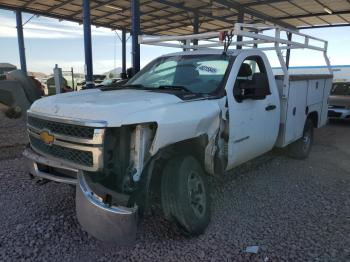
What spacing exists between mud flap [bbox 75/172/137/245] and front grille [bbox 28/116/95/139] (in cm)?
46

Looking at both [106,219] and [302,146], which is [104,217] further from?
[302,146]

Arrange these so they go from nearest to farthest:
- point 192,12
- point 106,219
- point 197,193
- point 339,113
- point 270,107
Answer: point 106,219
point 197,193
point 270,107
point 339,113
point 192,12

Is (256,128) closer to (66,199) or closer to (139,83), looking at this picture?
(139,83)

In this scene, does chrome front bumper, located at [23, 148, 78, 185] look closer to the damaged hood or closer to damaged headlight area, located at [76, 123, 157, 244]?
damaged headlight area, located at [76, 123, 157, 244]

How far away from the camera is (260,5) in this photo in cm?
1537

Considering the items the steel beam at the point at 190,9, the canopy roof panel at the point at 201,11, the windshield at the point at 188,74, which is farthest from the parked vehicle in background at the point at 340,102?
the windshield at the point at 188,74

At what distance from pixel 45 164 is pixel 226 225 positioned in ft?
6.83

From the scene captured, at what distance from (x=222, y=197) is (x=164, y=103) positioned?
6.34 feet

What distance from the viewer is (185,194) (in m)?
3.35

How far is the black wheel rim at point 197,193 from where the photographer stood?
3.52 metres

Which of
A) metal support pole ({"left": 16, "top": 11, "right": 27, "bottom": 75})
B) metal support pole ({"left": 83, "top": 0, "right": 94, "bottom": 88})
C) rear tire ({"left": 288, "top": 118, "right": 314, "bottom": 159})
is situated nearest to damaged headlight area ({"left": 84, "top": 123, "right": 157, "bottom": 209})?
rear tire ({"left": 288, "top": 118, "right": 314, "bottom": 159})

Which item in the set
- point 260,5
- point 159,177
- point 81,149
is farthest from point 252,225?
point 260,5

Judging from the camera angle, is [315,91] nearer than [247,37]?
No

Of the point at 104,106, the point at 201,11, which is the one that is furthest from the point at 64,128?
the point at 201,11
